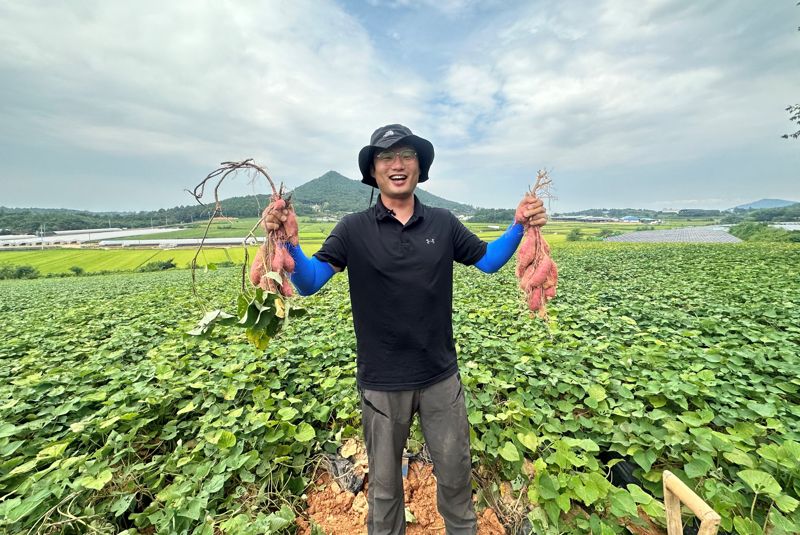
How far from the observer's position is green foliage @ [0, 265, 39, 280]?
95.2 feet

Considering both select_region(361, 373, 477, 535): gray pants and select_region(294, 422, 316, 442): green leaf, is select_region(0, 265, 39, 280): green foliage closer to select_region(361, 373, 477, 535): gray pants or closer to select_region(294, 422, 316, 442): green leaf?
select_region(294, 422, 316, 442): green leaf

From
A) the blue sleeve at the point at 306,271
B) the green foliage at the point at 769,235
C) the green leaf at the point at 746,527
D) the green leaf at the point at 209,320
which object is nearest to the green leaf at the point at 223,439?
the green leaf at the point at 209,320

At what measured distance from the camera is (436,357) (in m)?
1.93

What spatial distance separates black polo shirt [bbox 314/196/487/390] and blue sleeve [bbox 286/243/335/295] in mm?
52

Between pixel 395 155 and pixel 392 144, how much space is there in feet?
0.29

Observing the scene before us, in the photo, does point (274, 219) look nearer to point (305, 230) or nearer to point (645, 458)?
point (645, 458)

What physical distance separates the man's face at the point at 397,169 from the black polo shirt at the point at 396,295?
151mm

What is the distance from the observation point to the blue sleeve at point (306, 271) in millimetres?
1783

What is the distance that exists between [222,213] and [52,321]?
8903mm

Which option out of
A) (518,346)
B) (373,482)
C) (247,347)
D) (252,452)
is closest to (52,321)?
(247,347)

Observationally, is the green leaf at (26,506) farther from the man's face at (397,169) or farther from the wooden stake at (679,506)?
the wooden stake at (679,506)

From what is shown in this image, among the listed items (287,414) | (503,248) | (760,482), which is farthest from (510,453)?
(287,414)

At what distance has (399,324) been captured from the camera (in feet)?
6.14

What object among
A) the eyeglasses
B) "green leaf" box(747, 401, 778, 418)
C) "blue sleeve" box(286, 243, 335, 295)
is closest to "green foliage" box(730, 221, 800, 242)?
"green leaf" box(747, 401, 778, 418)
